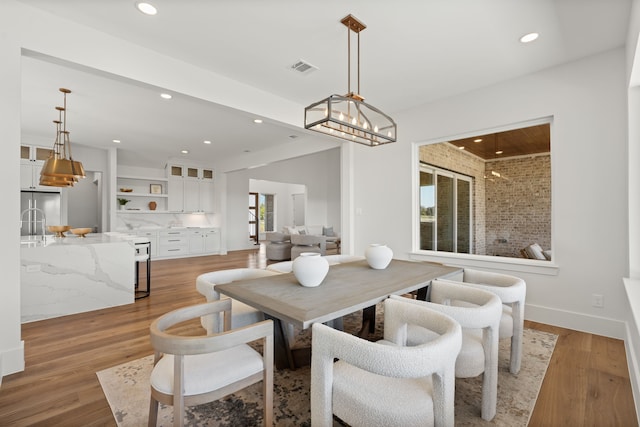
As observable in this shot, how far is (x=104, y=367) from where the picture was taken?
89.0 inches

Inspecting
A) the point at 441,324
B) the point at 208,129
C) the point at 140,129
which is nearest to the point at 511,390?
the point at 441,324

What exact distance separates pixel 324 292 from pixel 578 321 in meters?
2.86

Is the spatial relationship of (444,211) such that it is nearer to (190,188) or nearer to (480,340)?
Result: (480,340)

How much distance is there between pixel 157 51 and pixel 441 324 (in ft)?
10.8

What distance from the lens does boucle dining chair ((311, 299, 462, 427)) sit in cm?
107

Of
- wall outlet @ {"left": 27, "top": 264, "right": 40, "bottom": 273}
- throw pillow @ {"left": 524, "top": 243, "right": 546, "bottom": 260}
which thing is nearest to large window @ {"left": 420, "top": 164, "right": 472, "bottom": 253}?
throw pillow @ {"left": 524, "top": 243, "right": 546, "bottom": 260}

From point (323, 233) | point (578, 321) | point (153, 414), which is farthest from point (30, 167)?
point (578, 321)

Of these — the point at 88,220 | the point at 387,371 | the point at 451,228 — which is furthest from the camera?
the point at 88,220

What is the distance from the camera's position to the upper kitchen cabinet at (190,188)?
8.27 meters

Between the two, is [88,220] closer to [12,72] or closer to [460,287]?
[12,72]

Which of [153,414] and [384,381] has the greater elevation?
[384,381]

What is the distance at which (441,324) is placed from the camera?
4.38 feet

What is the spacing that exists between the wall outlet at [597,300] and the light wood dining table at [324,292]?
5.31 feet

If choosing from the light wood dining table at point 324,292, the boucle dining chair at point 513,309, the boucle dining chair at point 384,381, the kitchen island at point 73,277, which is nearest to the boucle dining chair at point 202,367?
the light wood dining table at point 324,292
